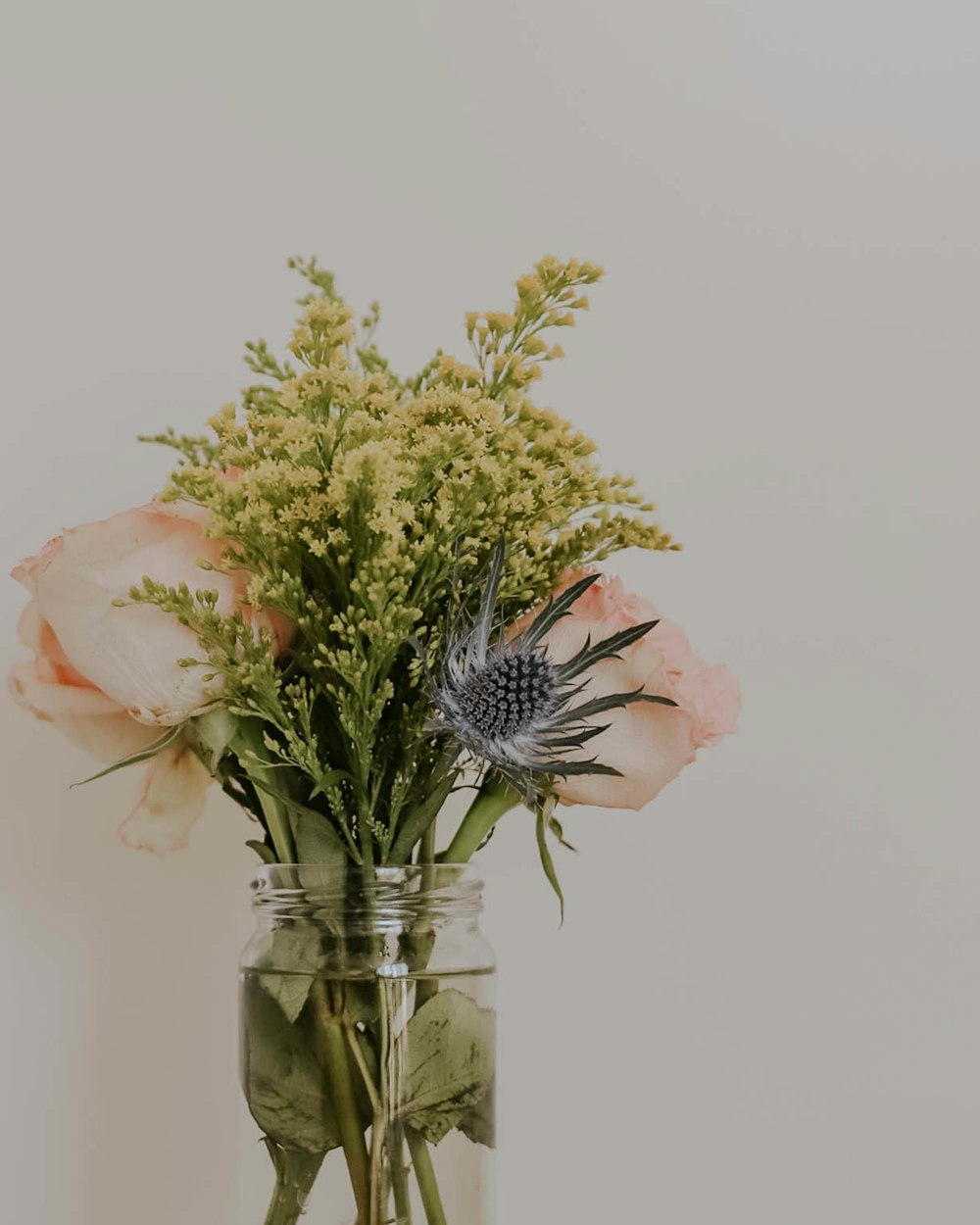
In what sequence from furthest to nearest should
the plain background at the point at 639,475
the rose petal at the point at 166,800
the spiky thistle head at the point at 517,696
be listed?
the plain background at the point at 639,475 < the rose petal at the point at 166,800 < the spiky thistle head at the point at 517,696

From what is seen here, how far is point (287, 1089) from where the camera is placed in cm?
66

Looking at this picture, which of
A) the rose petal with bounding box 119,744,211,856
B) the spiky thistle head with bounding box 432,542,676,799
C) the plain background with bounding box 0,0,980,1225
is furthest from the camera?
the plain background with bounding box 0,0,980,1225

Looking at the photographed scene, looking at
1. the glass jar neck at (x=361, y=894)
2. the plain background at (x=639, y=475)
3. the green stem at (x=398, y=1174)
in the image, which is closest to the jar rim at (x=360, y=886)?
the glass jar neck at (x=361, y=894)

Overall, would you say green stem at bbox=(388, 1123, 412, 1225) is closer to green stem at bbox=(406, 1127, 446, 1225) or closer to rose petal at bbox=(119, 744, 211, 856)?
green stem at bbox=(406, 1127, 446, 1225)

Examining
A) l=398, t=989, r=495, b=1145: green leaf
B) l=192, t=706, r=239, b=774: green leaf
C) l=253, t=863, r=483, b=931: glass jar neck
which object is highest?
l=192, t=706, r=239, b=774: green leaf

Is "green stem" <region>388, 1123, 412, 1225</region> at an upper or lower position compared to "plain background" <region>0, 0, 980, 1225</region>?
lower

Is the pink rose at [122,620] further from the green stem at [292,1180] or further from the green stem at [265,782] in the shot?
the green stem at [292,1180]

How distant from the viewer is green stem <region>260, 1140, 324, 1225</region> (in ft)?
2.17

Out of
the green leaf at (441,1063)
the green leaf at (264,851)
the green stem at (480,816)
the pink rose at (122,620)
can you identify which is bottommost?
the green leaf at (441,1063)

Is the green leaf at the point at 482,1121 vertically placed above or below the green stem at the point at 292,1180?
above

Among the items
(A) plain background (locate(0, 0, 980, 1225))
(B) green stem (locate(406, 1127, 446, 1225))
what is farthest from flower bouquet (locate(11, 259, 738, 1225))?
(A) plain background (locate(0, 0, 980, 1225))

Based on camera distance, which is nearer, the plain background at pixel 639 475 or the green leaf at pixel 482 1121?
the green leaf at pixel 482 1121

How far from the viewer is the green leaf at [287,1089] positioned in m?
0.65

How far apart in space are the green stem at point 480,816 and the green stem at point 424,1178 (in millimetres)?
135
